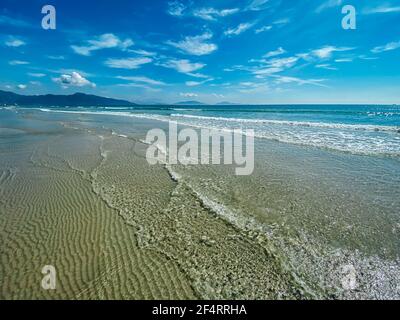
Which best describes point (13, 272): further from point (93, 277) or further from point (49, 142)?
point (49, 142)

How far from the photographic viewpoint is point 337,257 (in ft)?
18.2

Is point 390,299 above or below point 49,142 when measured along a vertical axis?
below

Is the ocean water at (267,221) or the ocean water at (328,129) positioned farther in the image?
the ocean water at (328,129)

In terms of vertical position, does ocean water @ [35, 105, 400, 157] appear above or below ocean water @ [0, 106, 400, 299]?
above

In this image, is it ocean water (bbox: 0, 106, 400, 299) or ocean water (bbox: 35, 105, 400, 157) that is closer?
ocean water (bbox: 0, 106, 400, 299)

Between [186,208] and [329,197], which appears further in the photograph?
[329,197]

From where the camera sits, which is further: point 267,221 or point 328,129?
point 328,129

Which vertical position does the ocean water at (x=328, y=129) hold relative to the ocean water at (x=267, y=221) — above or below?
above

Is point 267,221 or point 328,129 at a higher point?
point 328,129

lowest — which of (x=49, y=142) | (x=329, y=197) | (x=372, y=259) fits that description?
(x=372, y=259)

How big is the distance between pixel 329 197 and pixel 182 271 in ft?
19.9

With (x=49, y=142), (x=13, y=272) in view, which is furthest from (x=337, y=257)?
(x=49, y=142)
